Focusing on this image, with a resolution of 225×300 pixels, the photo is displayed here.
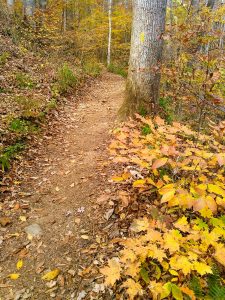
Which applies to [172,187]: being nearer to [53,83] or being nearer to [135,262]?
[135,262]

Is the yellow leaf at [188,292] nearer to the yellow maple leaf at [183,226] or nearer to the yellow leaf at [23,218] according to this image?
the yellow maple leaf at [183,226]

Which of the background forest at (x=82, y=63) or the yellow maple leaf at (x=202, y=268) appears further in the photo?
the background forest at (x=82, y=63)

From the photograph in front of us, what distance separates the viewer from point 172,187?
Answer: 2.74m

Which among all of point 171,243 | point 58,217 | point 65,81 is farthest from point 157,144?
point 65,81

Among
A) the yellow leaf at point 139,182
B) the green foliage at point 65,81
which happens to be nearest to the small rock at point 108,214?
the yellow leaf at point 139,182

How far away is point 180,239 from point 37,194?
2.50m

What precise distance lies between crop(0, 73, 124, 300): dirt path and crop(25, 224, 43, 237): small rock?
0.04 m

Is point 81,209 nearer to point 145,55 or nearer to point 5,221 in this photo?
point 5,221

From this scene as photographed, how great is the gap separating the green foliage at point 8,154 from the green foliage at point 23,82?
9.86 feet

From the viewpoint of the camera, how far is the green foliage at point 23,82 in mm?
7807

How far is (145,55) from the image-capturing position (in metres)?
5.72

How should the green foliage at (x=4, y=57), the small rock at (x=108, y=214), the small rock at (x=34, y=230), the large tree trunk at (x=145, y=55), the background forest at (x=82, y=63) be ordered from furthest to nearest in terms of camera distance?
the green foliage at (x=4, y=57) < the large tree trunk at (x=145, y=55) < the background forest at (x=82, y=63) < the small rock at (x=108, y=214) < the small rock at (x=34, y=230)

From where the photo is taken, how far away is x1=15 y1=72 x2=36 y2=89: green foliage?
7807 millimetres

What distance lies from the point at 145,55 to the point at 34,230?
3944 millimetres
